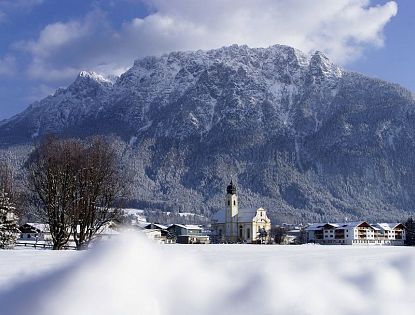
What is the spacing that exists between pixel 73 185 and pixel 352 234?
104m

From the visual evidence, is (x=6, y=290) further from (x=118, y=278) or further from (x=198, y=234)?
(x=198, y=234)

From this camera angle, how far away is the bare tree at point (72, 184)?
34.2 metres

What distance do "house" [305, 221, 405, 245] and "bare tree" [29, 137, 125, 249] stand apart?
96138 millimetres

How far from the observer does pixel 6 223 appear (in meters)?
39.9

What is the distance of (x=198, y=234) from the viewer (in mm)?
137625

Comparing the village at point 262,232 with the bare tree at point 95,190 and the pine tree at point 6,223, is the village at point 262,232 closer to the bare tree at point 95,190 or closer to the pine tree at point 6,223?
the pine tree at point 6,223

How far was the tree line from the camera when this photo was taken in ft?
112

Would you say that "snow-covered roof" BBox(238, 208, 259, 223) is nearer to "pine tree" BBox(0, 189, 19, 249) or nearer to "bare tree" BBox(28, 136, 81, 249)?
"pine tree" BBox(0, 189, 19, 249)

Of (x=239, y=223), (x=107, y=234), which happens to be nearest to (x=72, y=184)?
(x=107, y=234)

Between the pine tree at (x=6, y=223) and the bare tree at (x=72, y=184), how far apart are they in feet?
12.2

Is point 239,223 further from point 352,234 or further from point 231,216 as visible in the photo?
point 352,234

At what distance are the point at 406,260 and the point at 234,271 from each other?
5.54m

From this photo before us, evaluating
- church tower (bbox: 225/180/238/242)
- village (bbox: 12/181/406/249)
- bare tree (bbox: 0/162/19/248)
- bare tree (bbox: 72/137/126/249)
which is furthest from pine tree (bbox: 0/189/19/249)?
church tower (bbox: 225/180/238/242)

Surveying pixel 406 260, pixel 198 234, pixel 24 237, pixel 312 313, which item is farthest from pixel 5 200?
pixel 198 234
